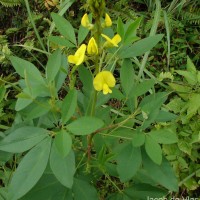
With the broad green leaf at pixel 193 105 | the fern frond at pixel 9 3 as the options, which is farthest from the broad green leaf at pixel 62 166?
the fern frond at pixel 9 3

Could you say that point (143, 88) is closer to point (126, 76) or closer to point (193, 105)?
point (126, 76)

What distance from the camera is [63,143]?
907mm

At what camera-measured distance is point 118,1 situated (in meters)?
2.51

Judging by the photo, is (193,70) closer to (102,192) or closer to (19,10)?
(102,192)

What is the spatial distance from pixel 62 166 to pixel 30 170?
0.08 metres

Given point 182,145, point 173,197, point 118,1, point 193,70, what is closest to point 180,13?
point 118,1

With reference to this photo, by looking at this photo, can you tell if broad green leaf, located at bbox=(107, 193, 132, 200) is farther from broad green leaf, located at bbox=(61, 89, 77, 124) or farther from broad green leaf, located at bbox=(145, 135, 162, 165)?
broad green leaf, located at bbox=(61, 89, 77, 124)

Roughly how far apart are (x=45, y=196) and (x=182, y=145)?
3.01ft

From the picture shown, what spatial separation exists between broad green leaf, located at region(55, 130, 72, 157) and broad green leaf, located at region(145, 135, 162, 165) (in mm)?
213

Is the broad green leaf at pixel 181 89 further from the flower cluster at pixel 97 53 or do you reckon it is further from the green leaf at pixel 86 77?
the flower cluster at pixel 97 53

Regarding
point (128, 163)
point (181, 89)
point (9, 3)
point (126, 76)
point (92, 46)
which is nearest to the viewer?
point (92, 46)

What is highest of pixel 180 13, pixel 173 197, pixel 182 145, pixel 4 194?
pixel 180 13

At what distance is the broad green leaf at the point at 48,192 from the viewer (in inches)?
43.3

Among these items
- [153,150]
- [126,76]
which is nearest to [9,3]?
[126,76]
